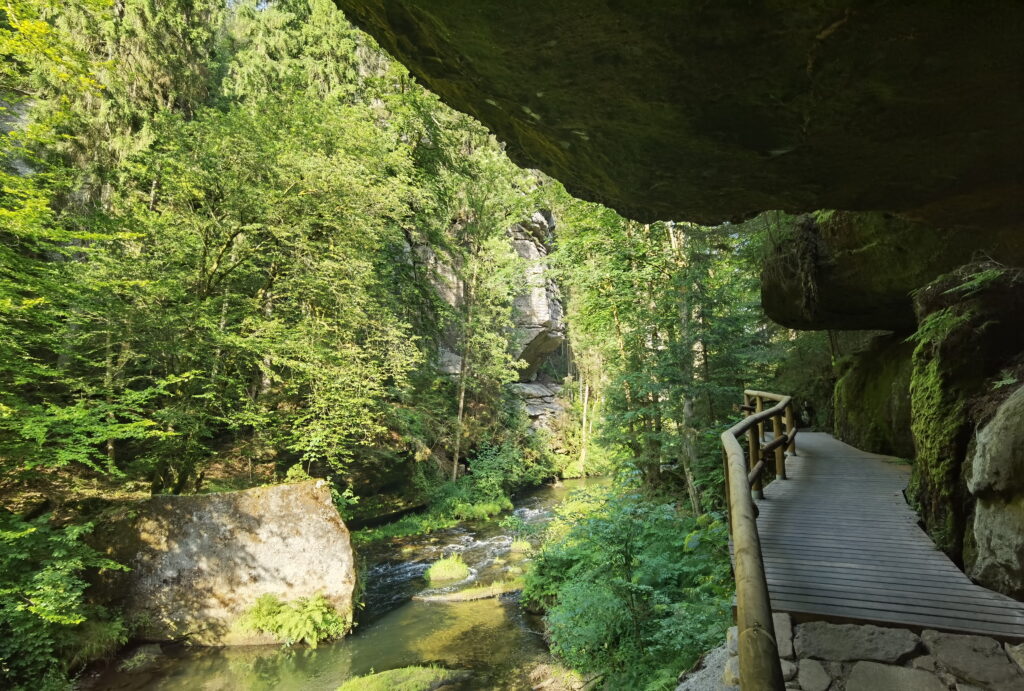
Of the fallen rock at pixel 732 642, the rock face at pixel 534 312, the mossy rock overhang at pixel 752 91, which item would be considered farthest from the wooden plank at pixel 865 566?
the rock face at pixel 534 312

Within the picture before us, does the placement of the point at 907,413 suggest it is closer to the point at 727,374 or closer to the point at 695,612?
the point at 727,374

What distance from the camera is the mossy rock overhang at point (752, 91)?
6.05 feet

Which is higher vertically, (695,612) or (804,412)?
(804,412)

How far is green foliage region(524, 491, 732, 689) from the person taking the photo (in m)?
5.23

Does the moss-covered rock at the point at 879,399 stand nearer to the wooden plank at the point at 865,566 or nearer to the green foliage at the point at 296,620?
the wooden plank at the point at 865,566

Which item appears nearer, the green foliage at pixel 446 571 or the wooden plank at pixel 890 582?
the wooden plank at pixel 890 582

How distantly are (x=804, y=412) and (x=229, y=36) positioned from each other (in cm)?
2750

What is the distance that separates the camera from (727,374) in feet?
30.7

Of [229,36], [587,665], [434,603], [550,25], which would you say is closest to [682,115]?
[550,25]

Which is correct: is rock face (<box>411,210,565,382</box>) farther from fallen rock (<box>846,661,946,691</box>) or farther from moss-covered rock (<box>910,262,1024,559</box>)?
fallen rock (<box>846,661,946,691</box>)

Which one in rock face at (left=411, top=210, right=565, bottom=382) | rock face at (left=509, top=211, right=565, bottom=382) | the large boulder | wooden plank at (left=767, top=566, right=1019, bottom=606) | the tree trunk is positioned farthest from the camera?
rock face at (left=509, top=211, right=565, bottom=382)

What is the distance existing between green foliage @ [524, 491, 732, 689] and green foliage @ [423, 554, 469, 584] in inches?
195

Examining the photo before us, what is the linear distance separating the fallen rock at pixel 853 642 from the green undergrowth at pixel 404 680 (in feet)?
19.6

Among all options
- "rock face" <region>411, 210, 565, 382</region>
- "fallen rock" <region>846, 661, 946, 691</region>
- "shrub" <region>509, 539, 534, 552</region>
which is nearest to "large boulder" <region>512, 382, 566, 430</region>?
"rock face" <region>411, 210, 565, 382</region>
